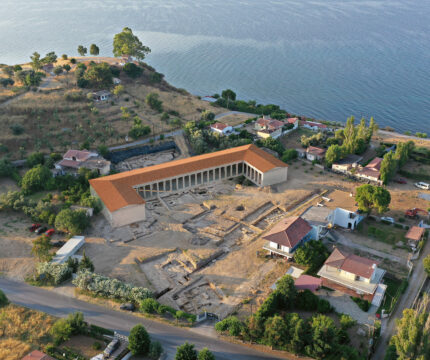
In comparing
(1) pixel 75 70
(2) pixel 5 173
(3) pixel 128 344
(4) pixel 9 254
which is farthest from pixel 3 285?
(1) pixel 75 70

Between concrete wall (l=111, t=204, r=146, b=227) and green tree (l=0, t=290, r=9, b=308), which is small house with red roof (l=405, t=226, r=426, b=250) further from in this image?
green tree (l=0, t=290, r=9, b=308)

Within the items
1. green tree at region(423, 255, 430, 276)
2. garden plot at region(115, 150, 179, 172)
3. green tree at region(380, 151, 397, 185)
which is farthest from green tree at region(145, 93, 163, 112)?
green tree at region(423, 255, 430, 276)

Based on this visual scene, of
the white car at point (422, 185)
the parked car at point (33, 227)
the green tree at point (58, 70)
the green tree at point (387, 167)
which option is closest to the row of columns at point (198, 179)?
the parked car at point (33, 227)

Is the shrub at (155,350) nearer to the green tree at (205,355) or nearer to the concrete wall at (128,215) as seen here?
the green tree at (205,355)

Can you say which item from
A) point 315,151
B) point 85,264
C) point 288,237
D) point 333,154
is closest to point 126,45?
point 315,151

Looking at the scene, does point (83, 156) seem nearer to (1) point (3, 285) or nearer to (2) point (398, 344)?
(1) point (3, 285)
